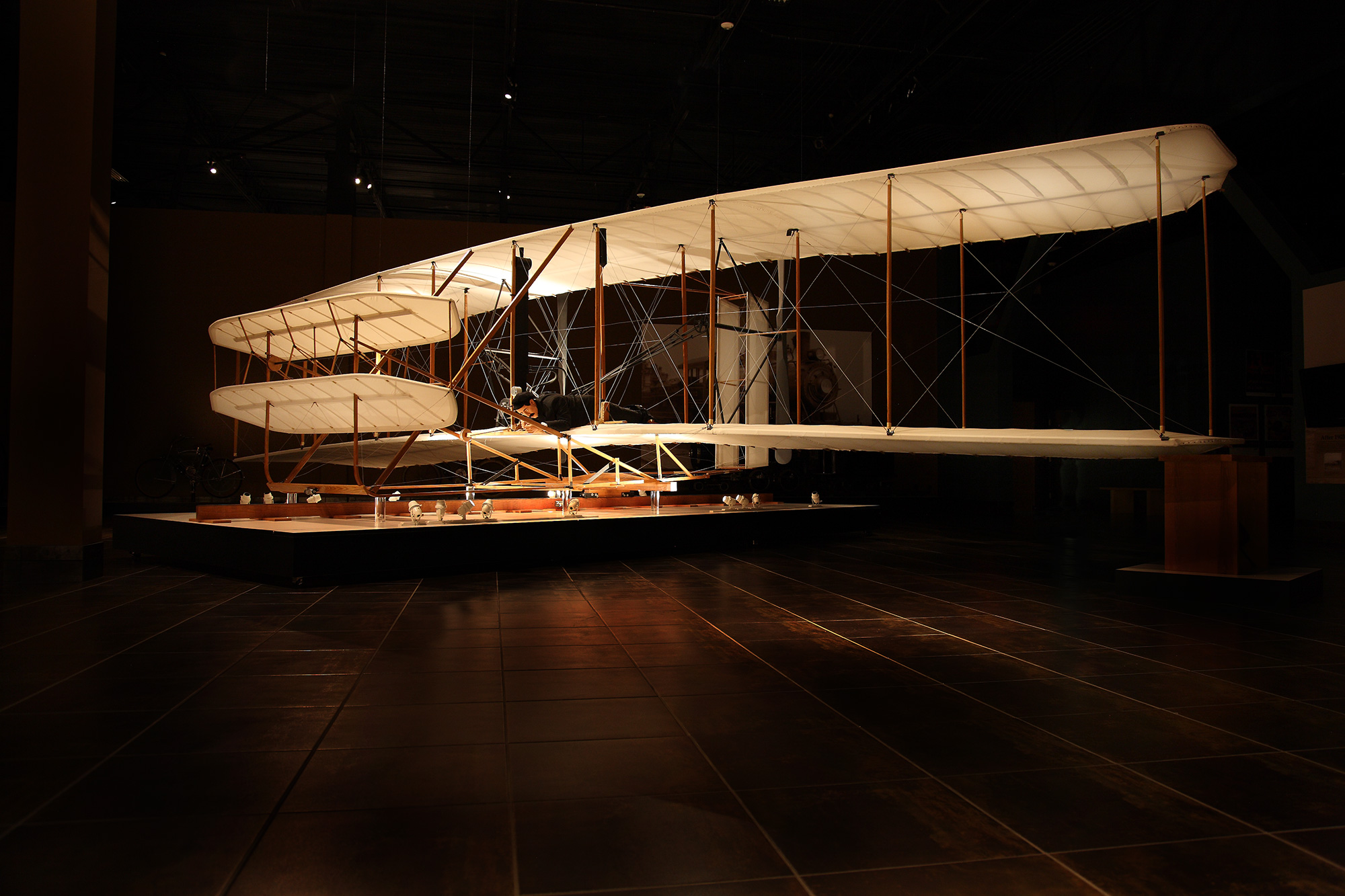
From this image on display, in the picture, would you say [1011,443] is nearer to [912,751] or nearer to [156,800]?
[912,751]

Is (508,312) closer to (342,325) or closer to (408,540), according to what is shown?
(342,325)

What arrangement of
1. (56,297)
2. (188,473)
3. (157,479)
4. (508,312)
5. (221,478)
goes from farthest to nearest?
(157,479)
(221,478)
(188,473)
(508,312)
(56,297)

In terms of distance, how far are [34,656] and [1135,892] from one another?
4.14m

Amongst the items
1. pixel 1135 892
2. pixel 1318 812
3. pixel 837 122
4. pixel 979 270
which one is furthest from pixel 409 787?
pixel 979 270

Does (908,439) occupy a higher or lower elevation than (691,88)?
lower

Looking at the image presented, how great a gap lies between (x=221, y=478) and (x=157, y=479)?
1.10 metres

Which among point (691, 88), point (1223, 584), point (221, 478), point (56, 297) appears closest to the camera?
point (1223, 584)

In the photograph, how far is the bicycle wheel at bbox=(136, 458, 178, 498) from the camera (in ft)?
38.8

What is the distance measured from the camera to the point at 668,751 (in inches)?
89.6

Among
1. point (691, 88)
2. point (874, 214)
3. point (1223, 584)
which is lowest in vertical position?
point (1223, 584)

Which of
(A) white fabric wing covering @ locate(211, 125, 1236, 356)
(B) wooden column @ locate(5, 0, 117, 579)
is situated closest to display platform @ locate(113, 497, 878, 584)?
(B) wooden column @ locate(5, 0, 117, 579)

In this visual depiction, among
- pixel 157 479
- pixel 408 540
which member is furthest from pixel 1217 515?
pixel 157 479

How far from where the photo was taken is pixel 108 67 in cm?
612

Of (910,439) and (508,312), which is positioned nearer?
(910,439)
